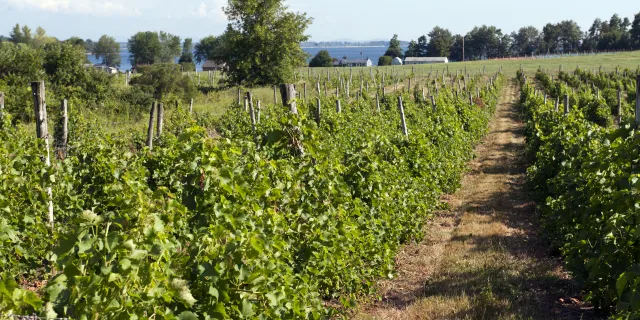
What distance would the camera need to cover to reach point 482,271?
7.04m

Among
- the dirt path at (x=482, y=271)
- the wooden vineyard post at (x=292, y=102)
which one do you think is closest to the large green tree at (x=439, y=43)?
the dirt path at (x=482, y=271)

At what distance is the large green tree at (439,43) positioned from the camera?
12194 centimetres

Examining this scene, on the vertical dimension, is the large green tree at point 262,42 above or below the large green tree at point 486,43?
below

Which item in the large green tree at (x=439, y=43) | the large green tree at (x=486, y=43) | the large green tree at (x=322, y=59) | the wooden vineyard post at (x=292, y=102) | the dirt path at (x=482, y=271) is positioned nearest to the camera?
the dirt path at (x=482, y=271)

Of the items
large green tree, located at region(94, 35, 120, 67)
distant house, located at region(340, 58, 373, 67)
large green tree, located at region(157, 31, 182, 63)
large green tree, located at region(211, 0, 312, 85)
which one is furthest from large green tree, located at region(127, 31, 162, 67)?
large green tree, located at region(211, 0, 312, 85)

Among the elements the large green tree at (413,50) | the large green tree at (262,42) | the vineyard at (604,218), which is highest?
the large green tree at (413,50)

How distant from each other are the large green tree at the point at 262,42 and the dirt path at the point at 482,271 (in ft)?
91.4

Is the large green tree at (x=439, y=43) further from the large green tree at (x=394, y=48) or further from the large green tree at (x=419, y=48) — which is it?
the large green tree at (x=394, y=48)

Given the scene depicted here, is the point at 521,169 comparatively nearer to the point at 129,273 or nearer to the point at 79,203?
the point at 79,203

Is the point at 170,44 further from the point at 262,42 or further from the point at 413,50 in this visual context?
the point at 262,42

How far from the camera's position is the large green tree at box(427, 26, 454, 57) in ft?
400

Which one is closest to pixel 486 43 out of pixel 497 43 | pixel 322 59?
pixel 497 43

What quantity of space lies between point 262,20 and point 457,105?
73.3ft

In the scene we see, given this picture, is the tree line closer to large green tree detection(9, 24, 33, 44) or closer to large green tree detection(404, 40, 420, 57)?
large green tree detection(404, 40, 420, 57)
